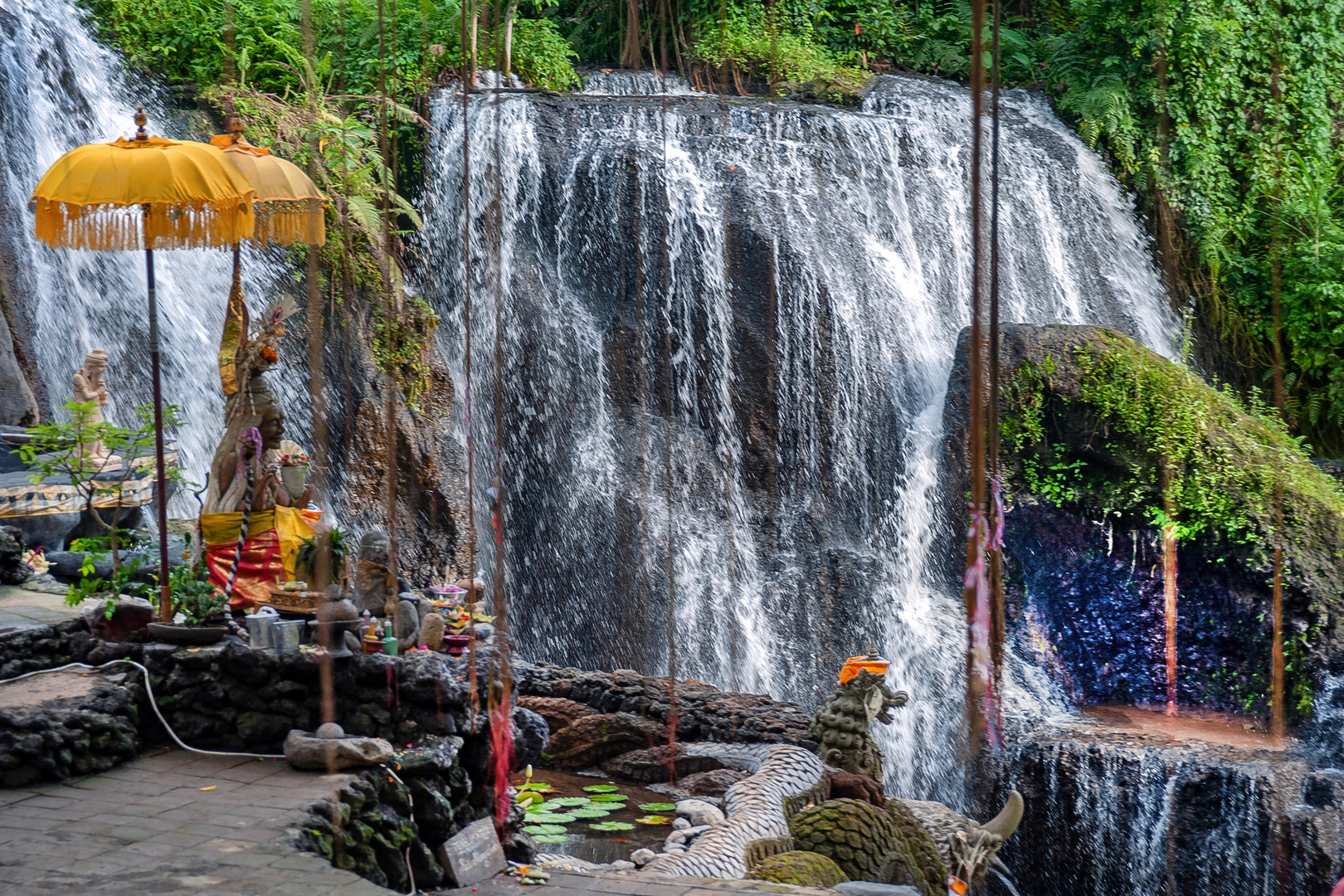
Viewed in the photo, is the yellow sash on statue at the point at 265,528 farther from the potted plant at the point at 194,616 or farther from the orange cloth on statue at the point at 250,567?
the potted plant at the point at 194,616

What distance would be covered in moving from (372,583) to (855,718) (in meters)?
3.54

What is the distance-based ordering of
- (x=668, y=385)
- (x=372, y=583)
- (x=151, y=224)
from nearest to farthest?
(x=151, y=224)
(x=372, y=583)
(x=668, y=385)

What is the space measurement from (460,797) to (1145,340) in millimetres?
12745

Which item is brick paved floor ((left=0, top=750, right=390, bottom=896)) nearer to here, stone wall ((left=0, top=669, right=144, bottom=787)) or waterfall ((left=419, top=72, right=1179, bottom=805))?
stone wall ((left=0, top=669, right=144, bottom=787))

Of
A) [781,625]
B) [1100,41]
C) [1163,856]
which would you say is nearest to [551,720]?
[781,625]

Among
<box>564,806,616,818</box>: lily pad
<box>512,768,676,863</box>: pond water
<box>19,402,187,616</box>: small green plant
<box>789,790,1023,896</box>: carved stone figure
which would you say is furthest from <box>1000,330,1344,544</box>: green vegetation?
<box>19,402,187,616</box>: small green plant

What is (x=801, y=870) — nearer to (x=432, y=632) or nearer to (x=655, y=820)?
(x=655, y=820)

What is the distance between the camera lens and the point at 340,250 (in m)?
12.3

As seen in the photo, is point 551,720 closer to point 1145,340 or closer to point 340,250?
point 340,250

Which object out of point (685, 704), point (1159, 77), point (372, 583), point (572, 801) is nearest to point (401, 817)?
point (372, 583)

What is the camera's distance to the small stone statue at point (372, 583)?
6.01 meters

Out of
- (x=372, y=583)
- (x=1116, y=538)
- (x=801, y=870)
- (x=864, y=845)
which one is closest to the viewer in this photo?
(x=372, y=583)

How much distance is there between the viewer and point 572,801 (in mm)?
7414

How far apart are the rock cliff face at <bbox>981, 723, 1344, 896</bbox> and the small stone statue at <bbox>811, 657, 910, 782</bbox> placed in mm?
2860
